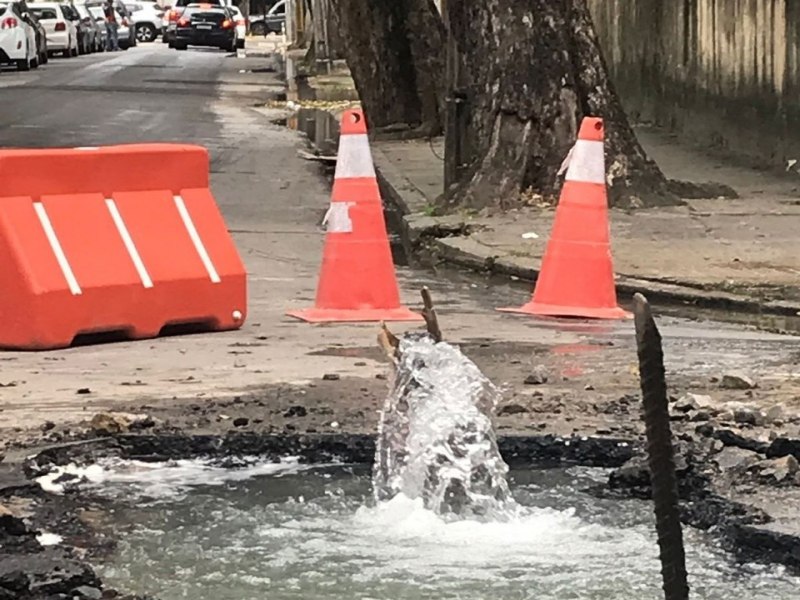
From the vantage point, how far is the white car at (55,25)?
179 ft

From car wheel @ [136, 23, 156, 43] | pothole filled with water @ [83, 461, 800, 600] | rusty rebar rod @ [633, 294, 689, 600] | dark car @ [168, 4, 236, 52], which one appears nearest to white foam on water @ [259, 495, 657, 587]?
pothole filled with water @ [83, 461, 800, 600]

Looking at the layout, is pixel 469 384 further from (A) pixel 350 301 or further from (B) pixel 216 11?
(B) pixel 216 11

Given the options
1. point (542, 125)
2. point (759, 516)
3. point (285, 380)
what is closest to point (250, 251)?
point (542, 125)

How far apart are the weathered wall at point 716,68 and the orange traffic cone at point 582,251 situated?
23.4ft

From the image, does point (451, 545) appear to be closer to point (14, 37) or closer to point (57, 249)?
point (57, 249)

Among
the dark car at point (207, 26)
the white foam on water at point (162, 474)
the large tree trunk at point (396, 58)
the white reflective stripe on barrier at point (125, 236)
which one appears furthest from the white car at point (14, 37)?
the white foam on water at point (162, 474)

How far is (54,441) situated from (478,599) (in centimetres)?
213

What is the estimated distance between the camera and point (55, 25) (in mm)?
54562

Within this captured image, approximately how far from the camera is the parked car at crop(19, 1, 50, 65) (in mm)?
45344

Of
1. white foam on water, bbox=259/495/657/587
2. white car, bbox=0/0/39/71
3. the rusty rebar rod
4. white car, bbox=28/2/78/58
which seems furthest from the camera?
white car, bbox=28/2/78/58

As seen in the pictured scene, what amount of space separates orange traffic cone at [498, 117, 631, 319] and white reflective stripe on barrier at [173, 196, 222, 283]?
5.58 ft

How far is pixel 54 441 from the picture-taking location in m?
5.99

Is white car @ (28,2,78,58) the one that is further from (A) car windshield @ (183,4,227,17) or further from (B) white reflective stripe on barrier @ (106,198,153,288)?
(B) white reflective stripe on barrier @ (106,198,153,288)

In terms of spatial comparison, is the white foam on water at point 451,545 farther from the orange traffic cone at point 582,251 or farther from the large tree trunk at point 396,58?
the large tree trunk at point 396,58
